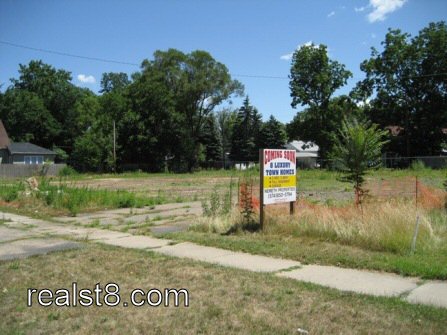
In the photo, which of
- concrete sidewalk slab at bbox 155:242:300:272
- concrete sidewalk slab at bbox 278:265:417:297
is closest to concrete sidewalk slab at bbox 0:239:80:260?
concrete sidewalk slab at bbox 155:242:300:272

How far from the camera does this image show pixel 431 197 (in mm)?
14539

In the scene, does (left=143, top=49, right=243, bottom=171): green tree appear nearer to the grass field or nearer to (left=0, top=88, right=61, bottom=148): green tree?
(left=0, top=88, right=61, bottom=148): green tree

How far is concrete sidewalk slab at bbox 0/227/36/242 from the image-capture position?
11.5 metres

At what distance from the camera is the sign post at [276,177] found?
11328mm

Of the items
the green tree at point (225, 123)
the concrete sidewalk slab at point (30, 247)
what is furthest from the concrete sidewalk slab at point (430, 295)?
the green tree at point (225, 123)

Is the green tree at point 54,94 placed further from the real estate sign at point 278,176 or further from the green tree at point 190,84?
the real estate sign at point 278,176

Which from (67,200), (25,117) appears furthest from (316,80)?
(67,200)

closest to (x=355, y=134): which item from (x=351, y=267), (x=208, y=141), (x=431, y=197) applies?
(x=431, y=197)

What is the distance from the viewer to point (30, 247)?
1015cm

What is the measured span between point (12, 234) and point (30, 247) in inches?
93.7

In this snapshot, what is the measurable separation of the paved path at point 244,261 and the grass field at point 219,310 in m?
0.43

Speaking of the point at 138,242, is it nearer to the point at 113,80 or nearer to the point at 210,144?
the point at 210,144

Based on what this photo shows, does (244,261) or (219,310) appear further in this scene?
(244,261)

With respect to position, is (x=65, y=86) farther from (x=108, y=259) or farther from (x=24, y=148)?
(x=108, y=259)
